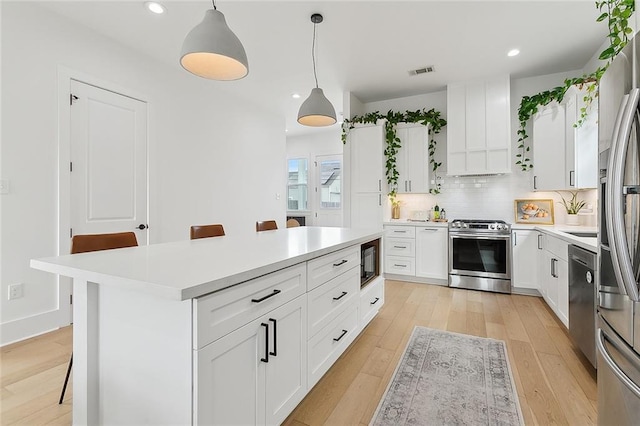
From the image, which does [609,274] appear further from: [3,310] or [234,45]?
[3,310]

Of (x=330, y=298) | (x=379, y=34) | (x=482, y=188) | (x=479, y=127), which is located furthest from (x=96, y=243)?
(x=482, y=188)

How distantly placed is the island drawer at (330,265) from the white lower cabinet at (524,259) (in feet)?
8.49

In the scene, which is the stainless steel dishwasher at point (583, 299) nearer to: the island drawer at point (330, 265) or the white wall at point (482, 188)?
the island drawer at point (330, 265)

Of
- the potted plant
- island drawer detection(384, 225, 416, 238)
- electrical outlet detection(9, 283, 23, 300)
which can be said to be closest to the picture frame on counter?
the potted plant

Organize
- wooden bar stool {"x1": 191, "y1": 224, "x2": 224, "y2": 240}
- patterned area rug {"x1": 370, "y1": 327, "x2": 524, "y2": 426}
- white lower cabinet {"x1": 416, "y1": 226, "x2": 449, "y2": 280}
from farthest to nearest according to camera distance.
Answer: white lower cabinet {"x1": 416, "y1": 226, "x2": 449, "y2": 280}, wooden bar stool {"x1": 191, "y1": 224, "x2": 224, "y2": 240}, patterned area rug {"x1": 370, "y1": 327, "x2": 524, "y2": 426}

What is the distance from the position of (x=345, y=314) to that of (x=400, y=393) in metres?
0.57

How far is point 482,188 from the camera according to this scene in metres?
4.48

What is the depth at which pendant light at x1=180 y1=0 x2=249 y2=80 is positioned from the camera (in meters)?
1.74

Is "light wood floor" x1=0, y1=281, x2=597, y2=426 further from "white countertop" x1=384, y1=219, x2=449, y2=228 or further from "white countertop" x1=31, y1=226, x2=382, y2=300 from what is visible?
"white countertop" x1=384, y1=219, x2=449, y2=228

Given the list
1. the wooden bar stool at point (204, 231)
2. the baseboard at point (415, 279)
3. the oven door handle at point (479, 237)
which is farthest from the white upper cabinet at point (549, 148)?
the wooden bar stool at point (204, 231)

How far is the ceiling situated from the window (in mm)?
3464

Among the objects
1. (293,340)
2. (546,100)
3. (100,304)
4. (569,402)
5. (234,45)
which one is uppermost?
(546,100)

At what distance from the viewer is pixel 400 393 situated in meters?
1.83

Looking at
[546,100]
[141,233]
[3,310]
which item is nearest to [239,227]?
[141,233]
